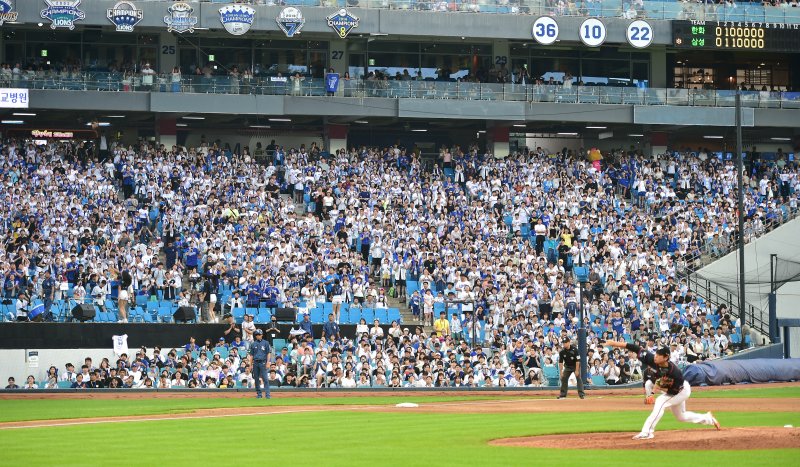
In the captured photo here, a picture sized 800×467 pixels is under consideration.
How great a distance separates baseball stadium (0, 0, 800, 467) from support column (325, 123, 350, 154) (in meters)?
0.10

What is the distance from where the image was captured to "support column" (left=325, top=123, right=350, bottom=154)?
51250 millimetres

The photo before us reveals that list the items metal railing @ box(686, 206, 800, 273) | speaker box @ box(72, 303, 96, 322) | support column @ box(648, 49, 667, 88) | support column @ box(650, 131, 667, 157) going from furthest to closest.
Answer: support column @ box(648, 49, 667, 88), support column @ box(650, 131, 667, 157), metal railing @ box(686, 206, 800, 273), speaker box @ box(72, 303, 96, 322)

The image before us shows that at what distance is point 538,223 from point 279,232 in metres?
9.33

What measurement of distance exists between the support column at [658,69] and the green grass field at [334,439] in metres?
34.4

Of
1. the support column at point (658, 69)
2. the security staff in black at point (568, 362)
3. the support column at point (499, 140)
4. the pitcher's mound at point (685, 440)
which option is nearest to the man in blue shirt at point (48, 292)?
the security staff in black at point (568, 362)

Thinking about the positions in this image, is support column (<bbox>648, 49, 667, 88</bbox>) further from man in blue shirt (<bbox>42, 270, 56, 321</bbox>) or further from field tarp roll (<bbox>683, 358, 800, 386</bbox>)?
man in blue shirt (<bbox>42, 270, 56, 321</bbox>)

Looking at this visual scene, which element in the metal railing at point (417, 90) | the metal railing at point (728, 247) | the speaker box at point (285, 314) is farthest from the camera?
the metal railing at point (417, 90)

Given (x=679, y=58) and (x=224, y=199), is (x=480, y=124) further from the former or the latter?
(x=224, y=199)

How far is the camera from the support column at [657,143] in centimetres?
5441

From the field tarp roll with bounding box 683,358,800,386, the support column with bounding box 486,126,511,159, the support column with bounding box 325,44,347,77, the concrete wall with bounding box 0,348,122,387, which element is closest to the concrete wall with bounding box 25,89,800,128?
the support column with bounding box 486,126,511,159

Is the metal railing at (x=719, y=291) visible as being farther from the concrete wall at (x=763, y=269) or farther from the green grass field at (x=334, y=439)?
the green grass field at (x=334, y=439)

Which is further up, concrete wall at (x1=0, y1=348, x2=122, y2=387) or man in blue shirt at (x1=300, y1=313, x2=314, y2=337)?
man in blue shirt at (x1=300, y1=313, x2=314, y2=337)

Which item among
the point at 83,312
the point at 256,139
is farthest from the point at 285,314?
the point at 256,139

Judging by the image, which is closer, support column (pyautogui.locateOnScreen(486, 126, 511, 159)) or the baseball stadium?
the baseball stadium
